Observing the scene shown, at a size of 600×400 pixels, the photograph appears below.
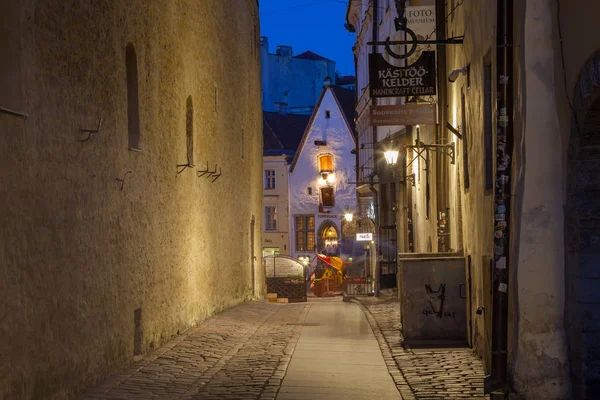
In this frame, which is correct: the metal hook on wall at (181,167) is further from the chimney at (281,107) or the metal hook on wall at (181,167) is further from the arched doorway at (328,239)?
the chimney at (281,107)

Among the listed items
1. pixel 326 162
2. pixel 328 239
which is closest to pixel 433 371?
pixel 326 162

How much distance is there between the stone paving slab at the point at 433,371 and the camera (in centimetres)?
1033

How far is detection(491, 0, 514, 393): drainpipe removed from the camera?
9742mm

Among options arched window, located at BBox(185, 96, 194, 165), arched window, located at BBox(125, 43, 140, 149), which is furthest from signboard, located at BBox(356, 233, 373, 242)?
arched window, located at BBox(125, 43, 140, 149)

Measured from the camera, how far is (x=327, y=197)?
53.2 metres

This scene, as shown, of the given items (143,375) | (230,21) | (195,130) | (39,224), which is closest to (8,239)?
(39,224)

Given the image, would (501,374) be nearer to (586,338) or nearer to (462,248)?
(586,338)

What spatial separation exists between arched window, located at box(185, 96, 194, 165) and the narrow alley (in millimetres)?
3255

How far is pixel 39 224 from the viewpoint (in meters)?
9.01

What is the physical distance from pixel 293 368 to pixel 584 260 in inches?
171

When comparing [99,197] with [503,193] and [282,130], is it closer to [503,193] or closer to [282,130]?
[503,193]

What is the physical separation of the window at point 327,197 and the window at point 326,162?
3.45 ft

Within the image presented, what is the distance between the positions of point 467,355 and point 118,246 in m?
4.82

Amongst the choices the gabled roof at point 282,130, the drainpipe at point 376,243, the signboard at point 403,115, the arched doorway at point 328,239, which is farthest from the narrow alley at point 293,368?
the gabled roof at point 282,130
